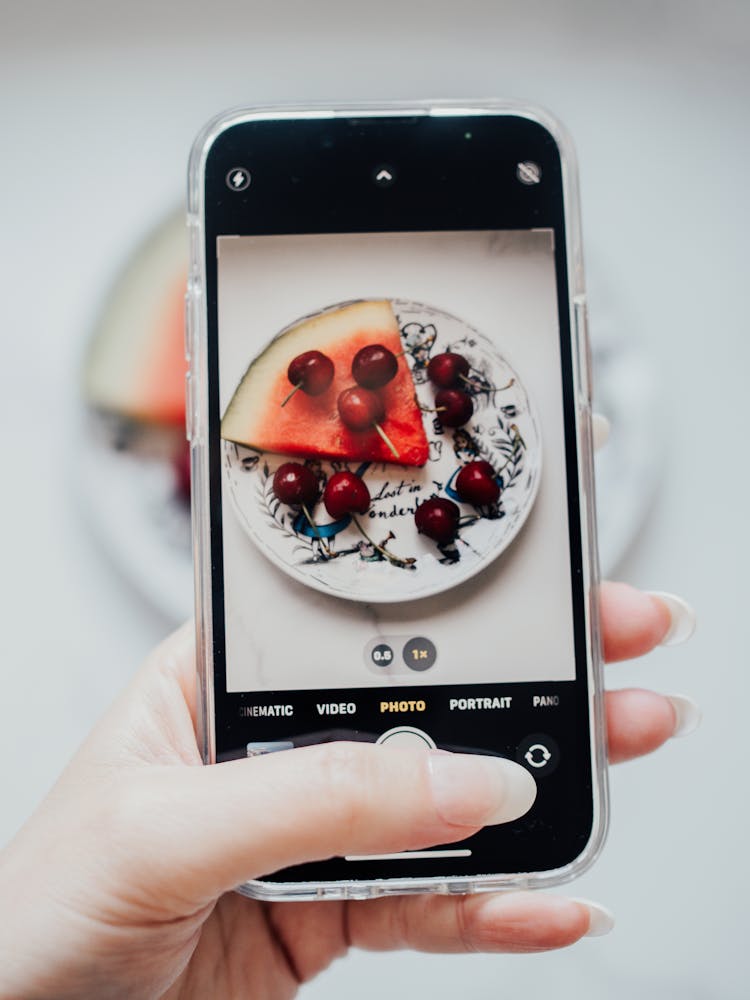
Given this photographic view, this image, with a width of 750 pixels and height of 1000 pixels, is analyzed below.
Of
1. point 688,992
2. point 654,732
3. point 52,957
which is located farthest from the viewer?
point 688,992

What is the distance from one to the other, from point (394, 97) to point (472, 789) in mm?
584

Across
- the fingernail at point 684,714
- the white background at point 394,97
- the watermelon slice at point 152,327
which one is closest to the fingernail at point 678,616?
the fingernail at point 684,714

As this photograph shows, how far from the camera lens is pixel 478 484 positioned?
0.48 meters

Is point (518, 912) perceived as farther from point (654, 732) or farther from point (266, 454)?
point (266, 454)

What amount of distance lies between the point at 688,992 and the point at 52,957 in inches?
21.1

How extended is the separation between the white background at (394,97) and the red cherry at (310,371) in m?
0.32

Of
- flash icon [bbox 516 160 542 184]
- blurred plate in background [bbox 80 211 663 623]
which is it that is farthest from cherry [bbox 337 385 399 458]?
blurred plate in background [bbox 80 211 663 623]

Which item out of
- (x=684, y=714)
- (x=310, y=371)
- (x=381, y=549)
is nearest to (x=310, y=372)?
(x=310, y=371)

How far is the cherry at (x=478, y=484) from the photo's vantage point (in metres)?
0.48

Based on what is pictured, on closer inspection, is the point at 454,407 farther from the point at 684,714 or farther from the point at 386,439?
the point at 684,714

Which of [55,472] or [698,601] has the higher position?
[55,472]

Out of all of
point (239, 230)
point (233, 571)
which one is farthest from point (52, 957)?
point (239, 230)

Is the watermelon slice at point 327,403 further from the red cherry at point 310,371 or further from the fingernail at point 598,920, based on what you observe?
the fingernail at point 598,920

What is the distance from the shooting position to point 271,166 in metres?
0.49
